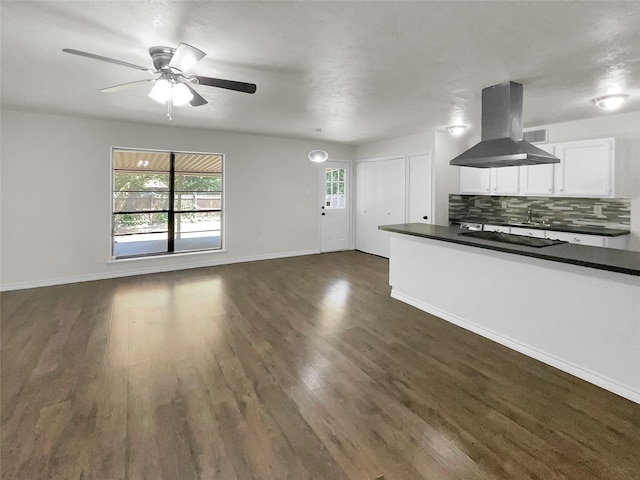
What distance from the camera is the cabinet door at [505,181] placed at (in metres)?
5.48

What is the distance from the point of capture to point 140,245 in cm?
850

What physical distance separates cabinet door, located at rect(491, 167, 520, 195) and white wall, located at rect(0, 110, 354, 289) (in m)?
4.06

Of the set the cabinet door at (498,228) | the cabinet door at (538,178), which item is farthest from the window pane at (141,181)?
the cabinet door at (538,178)

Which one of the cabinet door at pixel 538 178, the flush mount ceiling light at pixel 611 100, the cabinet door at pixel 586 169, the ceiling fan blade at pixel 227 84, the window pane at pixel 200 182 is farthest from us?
the window pane at pixel 200 182

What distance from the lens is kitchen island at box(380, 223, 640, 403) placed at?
2.35 metres

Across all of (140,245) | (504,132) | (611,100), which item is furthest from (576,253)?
(140,245)

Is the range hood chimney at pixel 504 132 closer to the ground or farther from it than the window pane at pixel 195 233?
farther from it

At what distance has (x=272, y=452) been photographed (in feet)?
6.00

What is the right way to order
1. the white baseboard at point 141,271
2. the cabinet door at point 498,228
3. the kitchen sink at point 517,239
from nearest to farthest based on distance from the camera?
1. the kitchen sink at point 517,239
2. the white baseboard at point 141,271
3. the cabinet door at point 498,228

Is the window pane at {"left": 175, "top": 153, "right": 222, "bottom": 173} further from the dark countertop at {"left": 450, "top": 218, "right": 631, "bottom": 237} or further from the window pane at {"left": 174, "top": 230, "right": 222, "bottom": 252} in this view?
the dark countertop at {"left": 450, "top": 218, "right": 631, "bottom": 237}

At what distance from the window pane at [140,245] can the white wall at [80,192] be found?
1818 millimetres

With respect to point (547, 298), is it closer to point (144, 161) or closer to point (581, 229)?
point (581, 229)

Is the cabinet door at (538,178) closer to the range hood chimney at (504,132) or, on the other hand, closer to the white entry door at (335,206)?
the range hood chimney at (504,132)

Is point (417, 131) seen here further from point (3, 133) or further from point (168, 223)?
point (3, 133)
